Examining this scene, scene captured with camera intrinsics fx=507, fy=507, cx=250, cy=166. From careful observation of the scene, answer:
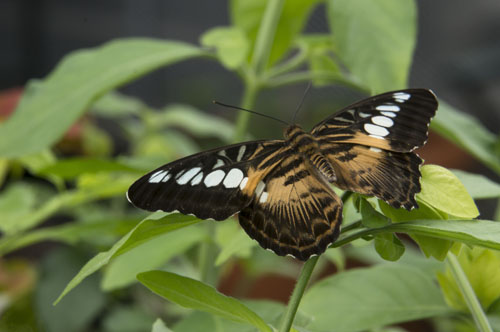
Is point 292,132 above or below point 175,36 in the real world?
above

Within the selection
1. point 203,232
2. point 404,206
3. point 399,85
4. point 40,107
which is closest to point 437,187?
point 404,206

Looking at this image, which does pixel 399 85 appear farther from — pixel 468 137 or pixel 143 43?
pixel 143 43

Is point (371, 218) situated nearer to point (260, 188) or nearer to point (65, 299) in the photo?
point (260, 188)

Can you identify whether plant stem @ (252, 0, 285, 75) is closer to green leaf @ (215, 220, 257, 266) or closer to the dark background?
green leaf @ (215, 220, 257, 266)

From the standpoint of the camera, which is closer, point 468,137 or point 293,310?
Answer: point 293,310

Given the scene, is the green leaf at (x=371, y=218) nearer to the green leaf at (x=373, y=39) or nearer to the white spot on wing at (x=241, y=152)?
the white spot on wing at (x=241, y=152)

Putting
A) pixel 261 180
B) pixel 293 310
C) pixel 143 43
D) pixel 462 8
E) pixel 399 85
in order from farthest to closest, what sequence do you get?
pixel 462 8, pixel 143 43, pixel 399 85, pixel 261 180, pixel 293 310

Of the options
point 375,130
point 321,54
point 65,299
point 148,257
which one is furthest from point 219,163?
point 65,299

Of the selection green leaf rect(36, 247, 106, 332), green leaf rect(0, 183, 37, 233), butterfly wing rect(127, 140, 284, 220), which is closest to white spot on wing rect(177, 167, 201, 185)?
butterfly wing rect(127, 140, 284, 220)
